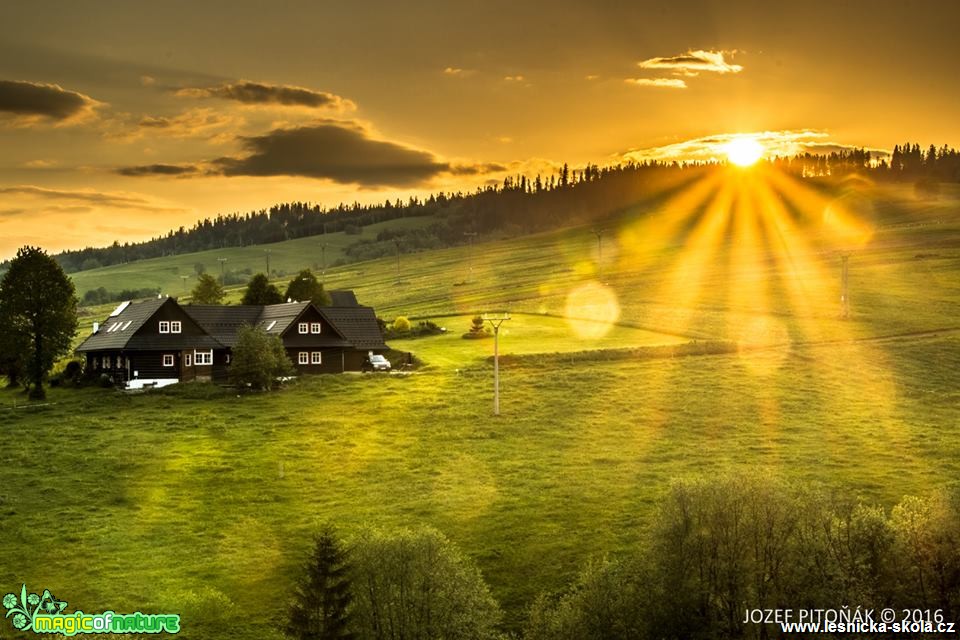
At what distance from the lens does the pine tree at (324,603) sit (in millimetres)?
38688

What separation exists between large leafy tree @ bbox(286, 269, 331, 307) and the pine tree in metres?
71.6

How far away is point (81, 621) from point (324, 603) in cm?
1121

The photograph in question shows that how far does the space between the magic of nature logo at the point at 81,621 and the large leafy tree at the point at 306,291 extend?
2721 inches

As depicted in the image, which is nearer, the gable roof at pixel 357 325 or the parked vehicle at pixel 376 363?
the parked vehicle at pixel 376 363

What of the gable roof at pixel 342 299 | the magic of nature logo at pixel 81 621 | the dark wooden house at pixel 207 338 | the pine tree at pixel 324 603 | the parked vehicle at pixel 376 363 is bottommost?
the magic of nature logo at pixel 81 621

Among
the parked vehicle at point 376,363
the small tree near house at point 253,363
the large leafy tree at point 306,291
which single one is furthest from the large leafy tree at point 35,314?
the large leafy tree at point 306,291

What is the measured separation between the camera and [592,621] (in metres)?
41.5

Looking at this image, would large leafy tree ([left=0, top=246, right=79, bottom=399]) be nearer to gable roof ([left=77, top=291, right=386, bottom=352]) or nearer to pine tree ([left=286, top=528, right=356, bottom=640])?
gable roof ([left=77, top=291, right=386, bottom=352])

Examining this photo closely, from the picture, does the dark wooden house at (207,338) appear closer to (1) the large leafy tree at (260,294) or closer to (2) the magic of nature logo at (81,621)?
(1) the large leafy tree at (260,294)

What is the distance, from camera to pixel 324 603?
39.3 m

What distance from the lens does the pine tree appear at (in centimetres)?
3869

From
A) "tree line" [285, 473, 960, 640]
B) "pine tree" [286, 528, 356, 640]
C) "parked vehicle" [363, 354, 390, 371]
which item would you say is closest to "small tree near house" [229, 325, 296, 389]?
"parked vehicle" [363, 354, 390, 371]

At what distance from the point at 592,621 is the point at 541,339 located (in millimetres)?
67037

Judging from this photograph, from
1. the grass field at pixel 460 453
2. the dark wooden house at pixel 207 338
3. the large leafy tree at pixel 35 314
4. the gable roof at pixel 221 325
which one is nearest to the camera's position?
the grass field at pixel 460 453
